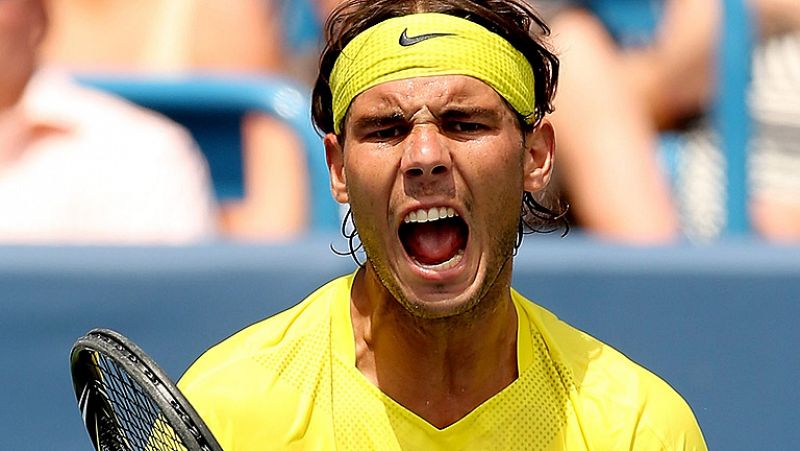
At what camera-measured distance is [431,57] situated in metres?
2.31

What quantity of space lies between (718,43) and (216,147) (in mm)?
1574

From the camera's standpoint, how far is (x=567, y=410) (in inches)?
96.9

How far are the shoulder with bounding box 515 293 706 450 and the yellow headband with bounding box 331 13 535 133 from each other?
0.42 meters

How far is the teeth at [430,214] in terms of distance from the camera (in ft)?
7.45

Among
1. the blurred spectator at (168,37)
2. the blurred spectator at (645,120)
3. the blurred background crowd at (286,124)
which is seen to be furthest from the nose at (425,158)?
the blurred spectator at (168,37)

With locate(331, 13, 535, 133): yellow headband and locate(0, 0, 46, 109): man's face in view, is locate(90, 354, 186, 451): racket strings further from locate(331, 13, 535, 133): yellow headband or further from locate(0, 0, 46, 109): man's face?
locate(0, 0, 46, 109): man's face

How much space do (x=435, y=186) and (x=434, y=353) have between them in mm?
357

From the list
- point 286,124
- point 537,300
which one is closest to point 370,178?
point 537,300

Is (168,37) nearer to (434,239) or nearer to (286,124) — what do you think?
(286,124)

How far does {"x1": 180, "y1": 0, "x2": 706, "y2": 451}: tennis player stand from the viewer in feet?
7.52

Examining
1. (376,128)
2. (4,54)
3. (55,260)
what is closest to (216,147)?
(4,54)

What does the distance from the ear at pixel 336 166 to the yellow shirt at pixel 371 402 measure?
16cm

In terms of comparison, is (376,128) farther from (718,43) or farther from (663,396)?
(718,43)

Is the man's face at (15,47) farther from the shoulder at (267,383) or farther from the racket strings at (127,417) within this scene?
the racket strings at (127,417)
